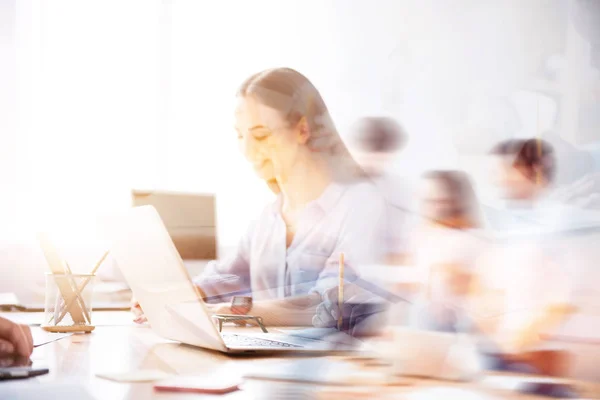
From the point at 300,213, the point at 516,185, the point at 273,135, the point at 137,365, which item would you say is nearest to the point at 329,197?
the point at 300,213

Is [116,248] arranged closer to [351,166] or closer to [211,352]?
[211,352]

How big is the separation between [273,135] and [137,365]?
68.1 inches

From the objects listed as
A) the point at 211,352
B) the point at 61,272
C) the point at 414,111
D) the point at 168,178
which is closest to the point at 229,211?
the point at 168,178

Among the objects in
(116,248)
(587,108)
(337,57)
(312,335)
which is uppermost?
(337,57)

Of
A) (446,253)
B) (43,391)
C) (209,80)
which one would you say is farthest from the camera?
(209,80)

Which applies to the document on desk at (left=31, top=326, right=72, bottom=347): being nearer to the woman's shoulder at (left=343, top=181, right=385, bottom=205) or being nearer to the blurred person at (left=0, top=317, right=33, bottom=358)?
the blurred person at (left=0, top=317, right=33, bottom=358)

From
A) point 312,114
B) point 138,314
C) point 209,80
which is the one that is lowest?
point 138,314

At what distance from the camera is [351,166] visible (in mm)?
2137

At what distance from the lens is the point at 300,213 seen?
2225 millimetres

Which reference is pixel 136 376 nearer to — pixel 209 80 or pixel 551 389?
pixel 551 389

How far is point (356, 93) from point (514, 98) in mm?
708

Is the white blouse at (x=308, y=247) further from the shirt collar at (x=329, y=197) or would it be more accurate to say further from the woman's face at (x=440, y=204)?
the woman's face at (x=440, y=204)

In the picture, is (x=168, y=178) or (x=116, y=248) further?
(x=168, y=178)

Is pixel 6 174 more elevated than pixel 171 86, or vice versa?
pixel 171 86
